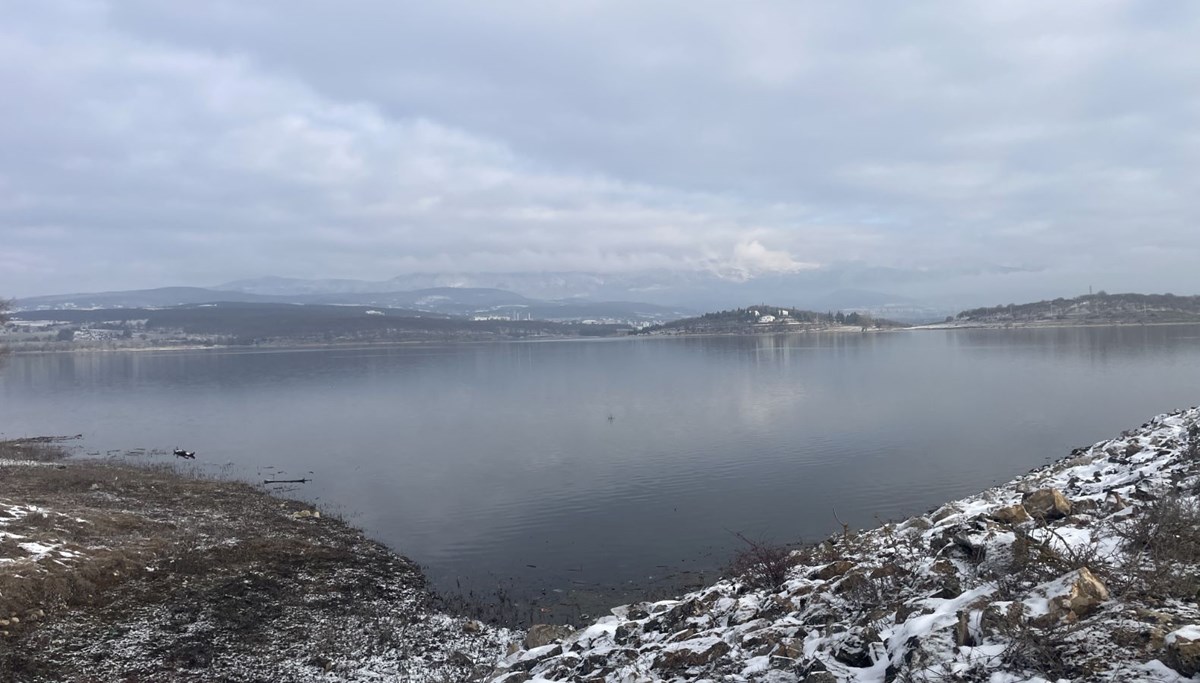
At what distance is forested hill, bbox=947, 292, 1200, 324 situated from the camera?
146125 millimetres

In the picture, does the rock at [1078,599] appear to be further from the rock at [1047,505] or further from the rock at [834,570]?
the rock at [1047,505]

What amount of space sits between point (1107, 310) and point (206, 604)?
633 ft

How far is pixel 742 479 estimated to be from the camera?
24531 mm

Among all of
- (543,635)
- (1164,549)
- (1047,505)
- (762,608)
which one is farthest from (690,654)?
(1047,505)

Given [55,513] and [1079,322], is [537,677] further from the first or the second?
[1079,322]

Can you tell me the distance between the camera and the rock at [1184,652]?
384cm

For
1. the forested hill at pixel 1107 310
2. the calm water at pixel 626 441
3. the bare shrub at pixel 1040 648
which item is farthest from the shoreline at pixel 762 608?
the forested hill at pixel 1107 310

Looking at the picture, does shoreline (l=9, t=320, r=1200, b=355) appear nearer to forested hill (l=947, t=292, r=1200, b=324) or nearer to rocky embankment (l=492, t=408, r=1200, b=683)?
forested hill (l=947, t=292, r=1200, b=324)

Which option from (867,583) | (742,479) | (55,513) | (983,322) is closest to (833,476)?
(742,479)

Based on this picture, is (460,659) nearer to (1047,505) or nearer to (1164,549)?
(1047,505)

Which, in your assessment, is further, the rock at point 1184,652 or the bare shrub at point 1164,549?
the bare shrub at point 1164,549

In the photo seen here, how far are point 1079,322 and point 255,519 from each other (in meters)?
178

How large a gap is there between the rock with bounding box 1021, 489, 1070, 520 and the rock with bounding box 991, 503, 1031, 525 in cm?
27

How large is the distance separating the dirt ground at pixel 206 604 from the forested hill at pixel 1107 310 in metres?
176
